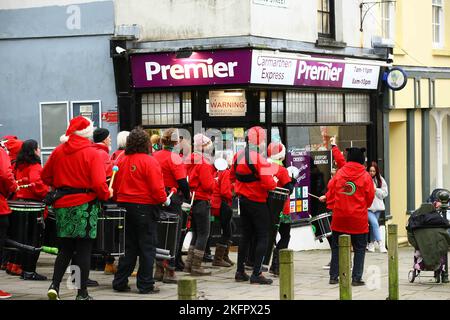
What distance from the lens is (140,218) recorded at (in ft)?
40.7

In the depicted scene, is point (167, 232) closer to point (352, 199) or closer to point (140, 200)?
point (140, 200)

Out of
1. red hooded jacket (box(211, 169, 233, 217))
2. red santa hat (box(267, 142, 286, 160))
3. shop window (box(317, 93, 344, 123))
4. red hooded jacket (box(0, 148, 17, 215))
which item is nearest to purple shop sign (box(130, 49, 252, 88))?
shop window (box(317, 93, 344, 123))

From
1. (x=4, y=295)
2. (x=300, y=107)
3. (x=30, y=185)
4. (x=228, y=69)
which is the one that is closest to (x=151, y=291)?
(x=4, y=295)

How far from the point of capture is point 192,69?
62.8 ft

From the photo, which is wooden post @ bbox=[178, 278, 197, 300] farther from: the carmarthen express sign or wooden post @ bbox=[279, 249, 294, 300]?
the carmarthen express sign

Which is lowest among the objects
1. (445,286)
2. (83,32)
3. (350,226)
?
(445,286)

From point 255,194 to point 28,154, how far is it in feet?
10.4

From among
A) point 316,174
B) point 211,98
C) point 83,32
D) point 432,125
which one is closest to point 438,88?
point 432,125

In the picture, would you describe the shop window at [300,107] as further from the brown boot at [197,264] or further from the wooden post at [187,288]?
the wooden post at [187,288]

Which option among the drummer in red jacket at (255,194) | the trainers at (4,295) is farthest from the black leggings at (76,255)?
the drummer in red jacket at (255,194)

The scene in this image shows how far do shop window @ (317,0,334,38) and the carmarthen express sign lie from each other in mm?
848

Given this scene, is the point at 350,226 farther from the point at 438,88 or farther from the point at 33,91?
the point at 438,88

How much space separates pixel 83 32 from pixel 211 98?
2826 millimetres

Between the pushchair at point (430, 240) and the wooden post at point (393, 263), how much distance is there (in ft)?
7.43
